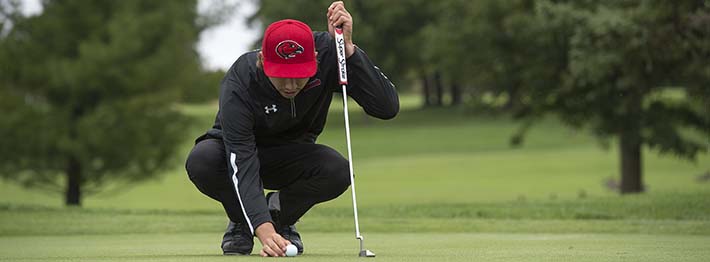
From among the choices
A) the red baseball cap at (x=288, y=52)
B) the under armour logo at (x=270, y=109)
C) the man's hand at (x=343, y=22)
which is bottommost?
the under armour logo at (x=270, y=109)

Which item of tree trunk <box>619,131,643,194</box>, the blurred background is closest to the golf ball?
the blurred background

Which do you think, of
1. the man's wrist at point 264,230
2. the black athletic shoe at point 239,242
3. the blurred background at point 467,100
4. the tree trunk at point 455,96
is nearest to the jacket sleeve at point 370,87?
the man's wrist at point 264,230

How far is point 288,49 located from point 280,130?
35.0 inches

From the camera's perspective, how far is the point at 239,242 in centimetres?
618

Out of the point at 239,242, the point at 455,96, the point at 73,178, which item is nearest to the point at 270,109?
the point at 239,242

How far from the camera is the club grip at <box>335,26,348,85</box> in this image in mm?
5668

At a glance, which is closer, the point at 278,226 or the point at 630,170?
the point at 278,226

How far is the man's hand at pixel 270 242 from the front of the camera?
540 cm

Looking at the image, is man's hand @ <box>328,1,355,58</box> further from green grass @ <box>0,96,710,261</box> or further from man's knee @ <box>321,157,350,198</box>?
green grass @ <box>0,96,710,261</box>

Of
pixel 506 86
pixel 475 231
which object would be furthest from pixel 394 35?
pixel 475 231

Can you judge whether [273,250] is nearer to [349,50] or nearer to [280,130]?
[280,130]

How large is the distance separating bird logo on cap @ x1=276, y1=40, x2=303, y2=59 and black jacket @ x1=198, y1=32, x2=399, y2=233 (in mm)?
325

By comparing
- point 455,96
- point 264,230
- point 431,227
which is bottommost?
point 431,227

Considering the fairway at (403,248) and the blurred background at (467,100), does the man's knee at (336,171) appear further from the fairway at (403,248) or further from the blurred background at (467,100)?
the blurred background at (467,100)
